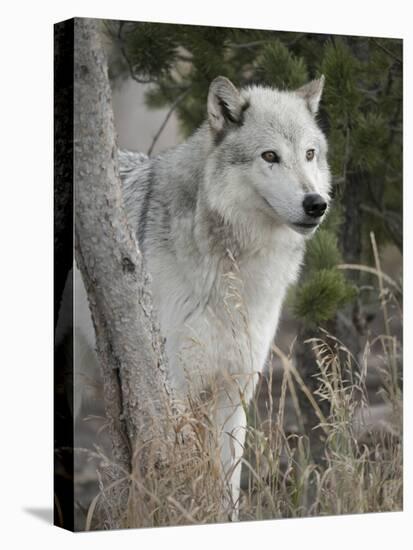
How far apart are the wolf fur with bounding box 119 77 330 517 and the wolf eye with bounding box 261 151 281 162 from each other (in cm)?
2

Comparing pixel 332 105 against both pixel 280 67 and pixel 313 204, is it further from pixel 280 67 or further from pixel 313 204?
pixel 313 204

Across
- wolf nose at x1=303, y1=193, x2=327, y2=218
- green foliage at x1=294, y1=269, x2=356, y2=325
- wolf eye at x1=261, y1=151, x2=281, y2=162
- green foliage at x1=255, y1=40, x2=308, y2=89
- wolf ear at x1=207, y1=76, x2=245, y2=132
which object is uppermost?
→ green foliage at x1=255, y1=40, x2=308, y2=89

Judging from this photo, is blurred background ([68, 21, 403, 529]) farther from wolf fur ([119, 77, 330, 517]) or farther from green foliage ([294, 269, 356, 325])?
wolf fur ([119, 77, 330, 517])

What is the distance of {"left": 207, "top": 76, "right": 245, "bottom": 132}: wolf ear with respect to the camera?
5.85 metres

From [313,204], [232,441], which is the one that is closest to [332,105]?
[313,204]

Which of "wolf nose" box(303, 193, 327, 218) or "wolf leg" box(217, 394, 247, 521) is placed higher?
"wolf nose" box(303, 193, 327, 218)

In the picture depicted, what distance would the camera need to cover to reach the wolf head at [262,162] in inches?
225

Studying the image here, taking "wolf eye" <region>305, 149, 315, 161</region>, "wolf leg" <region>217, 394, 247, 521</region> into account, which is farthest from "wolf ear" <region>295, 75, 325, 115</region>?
"wolf leg" <region>217, 394, 247, 521</region>

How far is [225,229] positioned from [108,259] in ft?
2.78

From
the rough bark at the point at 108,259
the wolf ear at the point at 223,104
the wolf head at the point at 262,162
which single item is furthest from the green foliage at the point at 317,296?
the rough bark at the point at 108,259

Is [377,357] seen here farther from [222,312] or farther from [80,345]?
[80,345]

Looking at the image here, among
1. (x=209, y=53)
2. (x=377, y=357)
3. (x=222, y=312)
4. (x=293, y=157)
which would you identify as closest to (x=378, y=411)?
(x=377, y=357)

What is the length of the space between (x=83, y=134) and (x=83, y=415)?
1.35 metres

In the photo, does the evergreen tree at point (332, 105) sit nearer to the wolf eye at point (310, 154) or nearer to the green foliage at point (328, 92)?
the green foliage at point (328, 92)
